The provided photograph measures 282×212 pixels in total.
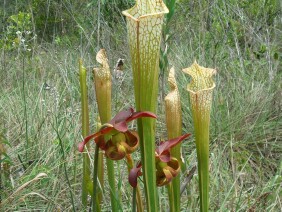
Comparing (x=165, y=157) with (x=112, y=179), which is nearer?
(x=165, y=157)

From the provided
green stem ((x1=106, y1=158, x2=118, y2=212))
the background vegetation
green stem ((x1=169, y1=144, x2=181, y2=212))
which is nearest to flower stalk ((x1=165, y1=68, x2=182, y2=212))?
green stem ((x1=169, y1=144, x2=181, y2=212))

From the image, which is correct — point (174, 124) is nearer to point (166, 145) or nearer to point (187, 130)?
point (166, 145)

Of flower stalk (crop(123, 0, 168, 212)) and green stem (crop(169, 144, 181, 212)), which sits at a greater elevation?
flower stalk (crop(123, 0, 168, 212))

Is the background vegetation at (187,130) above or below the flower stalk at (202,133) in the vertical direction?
below

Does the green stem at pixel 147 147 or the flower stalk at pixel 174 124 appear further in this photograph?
the flower stalk at pixel 174 124

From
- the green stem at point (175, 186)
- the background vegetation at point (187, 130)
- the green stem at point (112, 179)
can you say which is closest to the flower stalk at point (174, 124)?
the green stem at point (175, 186)

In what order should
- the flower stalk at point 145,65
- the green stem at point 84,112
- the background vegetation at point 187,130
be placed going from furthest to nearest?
the background vegetation at point 187,130
the green stem at point 84,112
the flower stalk at point 145,65

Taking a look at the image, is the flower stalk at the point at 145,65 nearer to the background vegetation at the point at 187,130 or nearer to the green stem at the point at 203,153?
the green stem at the point at 203,153

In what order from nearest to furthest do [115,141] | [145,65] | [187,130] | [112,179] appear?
[145,65] → [115,141] → [112,179] → [187,130]

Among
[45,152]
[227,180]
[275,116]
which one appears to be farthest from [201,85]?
[275,116]

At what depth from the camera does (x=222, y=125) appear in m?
3.00

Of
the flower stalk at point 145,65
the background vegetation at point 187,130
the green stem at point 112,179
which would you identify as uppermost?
the flower stalk at point 145,65

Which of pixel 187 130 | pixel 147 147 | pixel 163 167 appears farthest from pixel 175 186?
pixel 187 130

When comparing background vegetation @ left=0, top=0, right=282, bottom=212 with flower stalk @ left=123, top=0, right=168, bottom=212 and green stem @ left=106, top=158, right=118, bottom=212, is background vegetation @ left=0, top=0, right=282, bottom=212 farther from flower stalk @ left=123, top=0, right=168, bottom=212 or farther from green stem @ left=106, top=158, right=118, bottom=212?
flower stalk @ left=123, top=0, right=168, bottom=212
